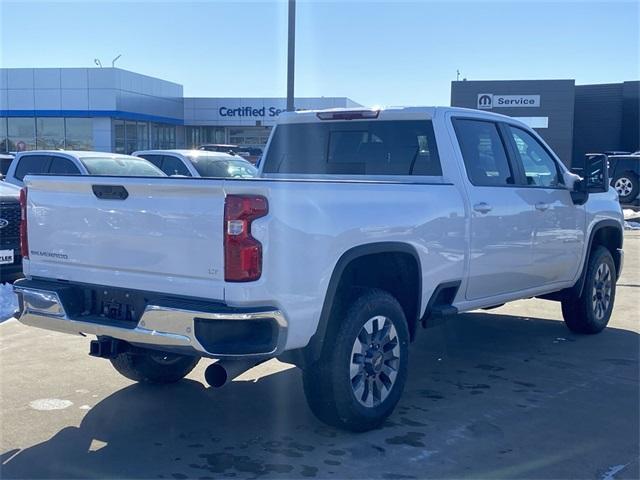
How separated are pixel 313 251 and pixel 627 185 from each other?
2046cm

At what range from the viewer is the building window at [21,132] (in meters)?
37.9

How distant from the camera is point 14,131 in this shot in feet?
126

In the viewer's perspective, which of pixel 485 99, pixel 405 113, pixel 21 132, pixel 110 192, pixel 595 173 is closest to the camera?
pixel 110 192

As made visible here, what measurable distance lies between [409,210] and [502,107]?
3358cm

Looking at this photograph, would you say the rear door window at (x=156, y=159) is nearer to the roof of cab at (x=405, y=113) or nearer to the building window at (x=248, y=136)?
the roof of cab at (x=405, y=113)

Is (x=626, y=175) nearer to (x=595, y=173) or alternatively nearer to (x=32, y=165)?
(x=595, y=173)

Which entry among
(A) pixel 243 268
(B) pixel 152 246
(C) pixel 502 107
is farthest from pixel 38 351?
(C) pixel 502 107

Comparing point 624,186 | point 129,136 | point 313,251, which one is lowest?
point 313,251

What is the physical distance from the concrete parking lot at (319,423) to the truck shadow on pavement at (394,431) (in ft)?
0.04

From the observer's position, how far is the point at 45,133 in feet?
125

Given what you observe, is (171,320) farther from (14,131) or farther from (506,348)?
(14,131)

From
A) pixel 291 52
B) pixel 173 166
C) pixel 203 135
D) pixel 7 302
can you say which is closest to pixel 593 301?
pixel 7 302

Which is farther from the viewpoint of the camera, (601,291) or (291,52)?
(291,52)

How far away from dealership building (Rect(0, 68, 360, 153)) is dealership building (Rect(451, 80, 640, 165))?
720cm
